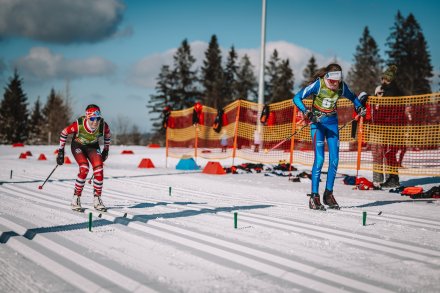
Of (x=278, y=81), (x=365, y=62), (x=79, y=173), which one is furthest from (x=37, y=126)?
(x=79, y=173)

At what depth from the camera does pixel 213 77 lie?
58375mm

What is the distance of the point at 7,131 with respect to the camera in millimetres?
58344

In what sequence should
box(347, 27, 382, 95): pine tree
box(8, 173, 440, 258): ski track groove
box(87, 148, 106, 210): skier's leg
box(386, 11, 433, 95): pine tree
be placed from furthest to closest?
box(347, 27, 382, 95): pine tree < box(386, 11, 433, 95): pine tree < box(87, 148, 106, 210): skier's leg < box(8, 173, 440, 258): ski track groove

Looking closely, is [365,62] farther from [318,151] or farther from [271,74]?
[318,151]

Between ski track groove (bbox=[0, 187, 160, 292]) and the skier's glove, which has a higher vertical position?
the skier's glove

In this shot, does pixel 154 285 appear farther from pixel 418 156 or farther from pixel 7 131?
pixel 7 131

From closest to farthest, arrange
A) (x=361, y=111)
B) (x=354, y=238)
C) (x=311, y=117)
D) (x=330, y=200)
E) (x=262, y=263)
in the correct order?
(x=262, y=263), (x=354, y=238), (x=311, y=117), (x=330, y=200), (x=361, y=111)

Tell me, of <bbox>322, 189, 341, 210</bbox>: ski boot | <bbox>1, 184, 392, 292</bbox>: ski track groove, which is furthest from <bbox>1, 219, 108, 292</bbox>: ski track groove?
<bbox>322, 189, 341, 210</bbox>: ski boot

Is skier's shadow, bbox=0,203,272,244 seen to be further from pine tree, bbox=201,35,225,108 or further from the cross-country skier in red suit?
pine tree, bbox=201,35,225,108

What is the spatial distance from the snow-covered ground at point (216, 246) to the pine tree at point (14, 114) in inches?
2226

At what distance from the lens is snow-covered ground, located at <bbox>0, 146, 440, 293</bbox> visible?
308cm

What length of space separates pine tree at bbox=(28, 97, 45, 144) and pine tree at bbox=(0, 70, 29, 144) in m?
3.18

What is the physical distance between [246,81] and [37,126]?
36.7 meters

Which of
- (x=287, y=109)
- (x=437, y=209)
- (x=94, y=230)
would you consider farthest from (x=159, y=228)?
(x=287, y=109)
